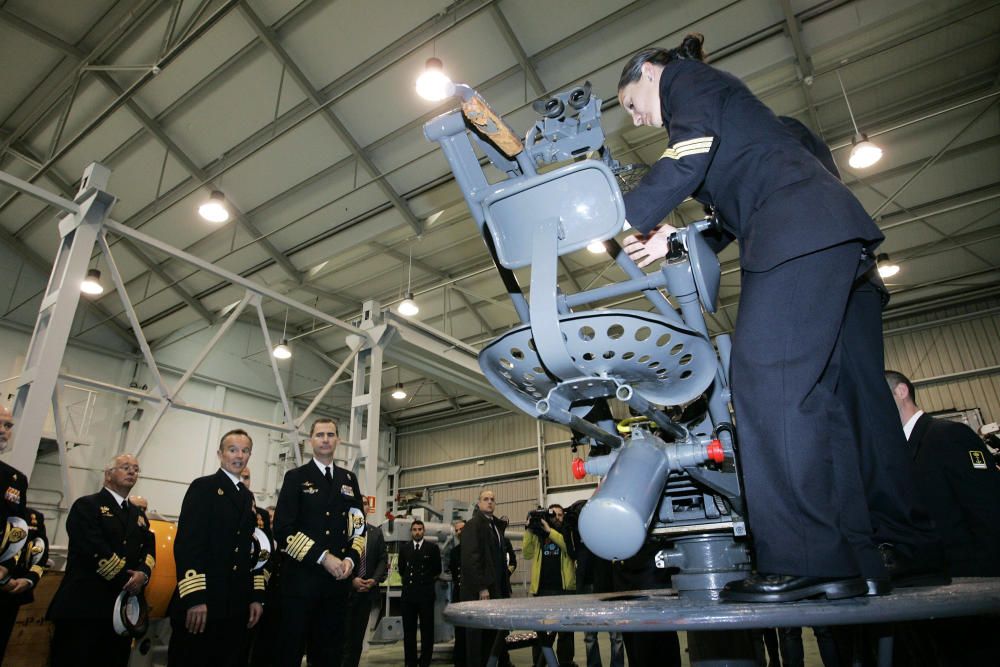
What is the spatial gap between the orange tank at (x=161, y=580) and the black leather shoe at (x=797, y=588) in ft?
14.4

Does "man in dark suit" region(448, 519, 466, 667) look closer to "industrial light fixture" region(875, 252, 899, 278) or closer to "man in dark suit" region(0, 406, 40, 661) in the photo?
"man in dark suit" region(0, 406, 40, 661)

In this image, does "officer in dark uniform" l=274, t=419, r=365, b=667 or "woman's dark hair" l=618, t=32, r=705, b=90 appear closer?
"woman's dark hair" l=618, t=32, r=705, b=90

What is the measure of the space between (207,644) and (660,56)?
354 centimetres

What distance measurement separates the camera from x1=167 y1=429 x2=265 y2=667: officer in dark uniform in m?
2.92

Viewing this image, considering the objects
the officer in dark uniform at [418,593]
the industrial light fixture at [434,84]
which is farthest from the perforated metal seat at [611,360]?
the officer in dark uniform at [418,593]

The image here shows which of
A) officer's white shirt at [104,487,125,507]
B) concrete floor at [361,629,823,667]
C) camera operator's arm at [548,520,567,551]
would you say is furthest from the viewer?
camera operator's arm at [548,520,567,551]

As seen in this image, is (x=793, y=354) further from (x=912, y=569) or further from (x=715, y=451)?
(x=912, y=569)

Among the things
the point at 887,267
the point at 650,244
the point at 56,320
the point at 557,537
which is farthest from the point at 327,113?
the point at 887,267

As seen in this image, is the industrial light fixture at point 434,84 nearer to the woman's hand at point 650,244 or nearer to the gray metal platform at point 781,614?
the woman's hand at point 650,244

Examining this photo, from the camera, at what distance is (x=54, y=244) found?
11.6 meters

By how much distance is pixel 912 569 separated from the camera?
1408 millimetres

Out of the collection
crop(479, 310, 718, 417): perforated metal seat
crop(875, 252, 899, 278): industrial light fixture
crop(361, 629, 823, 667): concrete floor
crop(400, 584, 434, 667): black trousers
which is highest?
crop(875, 252, 899, 278): industrial light fixture

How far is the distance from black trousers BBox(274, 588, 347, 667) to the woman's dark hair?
122 inches

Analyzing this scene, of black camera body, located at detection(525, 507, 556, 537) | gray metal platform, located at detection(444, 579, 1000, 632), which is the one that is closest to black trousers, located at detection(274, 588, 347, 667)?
gray metal platform, located at detection(444, 579, 1000, 632)
